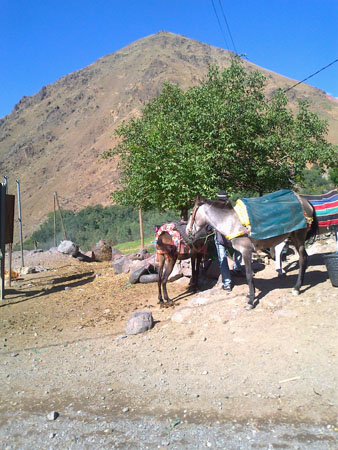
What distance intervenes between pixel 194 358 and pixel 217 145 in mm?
6757

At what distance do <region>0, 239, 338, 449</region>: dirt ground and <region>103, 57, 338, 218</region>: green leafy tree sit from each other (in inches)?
127

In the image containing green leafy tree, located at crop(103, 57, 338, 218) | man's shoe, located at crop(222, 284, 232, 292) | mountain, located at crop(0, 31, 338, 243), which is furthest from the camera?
mountain, located at crop(0, 31, 338, 243)

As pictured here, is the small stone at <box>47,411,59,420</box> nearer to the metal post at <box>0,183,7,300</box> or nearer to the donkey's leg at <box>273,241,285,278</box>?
the donkey's leg at <box>273,241,285,278</box>

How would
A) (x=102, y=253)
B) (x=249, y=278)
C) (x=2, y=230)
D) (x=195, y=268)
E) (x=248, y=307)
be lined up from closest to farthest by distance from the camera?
(x=248, y=307)
(x=249, y=278)
(x=195, y=268)
(x=2, y=230)
(x=102, y=253)

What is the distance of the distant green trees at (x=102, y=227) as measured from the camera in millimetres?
29284

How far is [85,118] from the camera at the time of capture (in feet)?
273

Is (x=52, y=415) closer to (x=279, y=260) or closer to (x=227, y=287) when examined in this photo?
(x=227, y=287)

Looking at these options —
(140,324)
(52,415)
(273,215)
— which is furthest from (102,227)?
(52,415)

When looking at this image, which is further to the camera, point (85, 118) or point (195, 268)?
point (85, 118)

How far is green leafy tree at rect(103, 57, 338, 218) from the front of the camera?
10.0m

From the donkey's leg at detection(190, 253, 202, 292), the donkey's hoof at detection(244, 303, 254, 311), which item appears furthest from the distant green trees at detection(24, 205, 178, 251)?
the donkey's hoof at detection(244, 303, 254, 311)

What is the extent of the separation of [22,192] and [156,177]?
64376 mm

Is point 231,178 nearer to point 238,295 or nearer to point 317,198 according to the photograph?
point 317,198

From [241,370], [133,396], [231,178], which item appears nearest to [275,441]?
[241,370]
